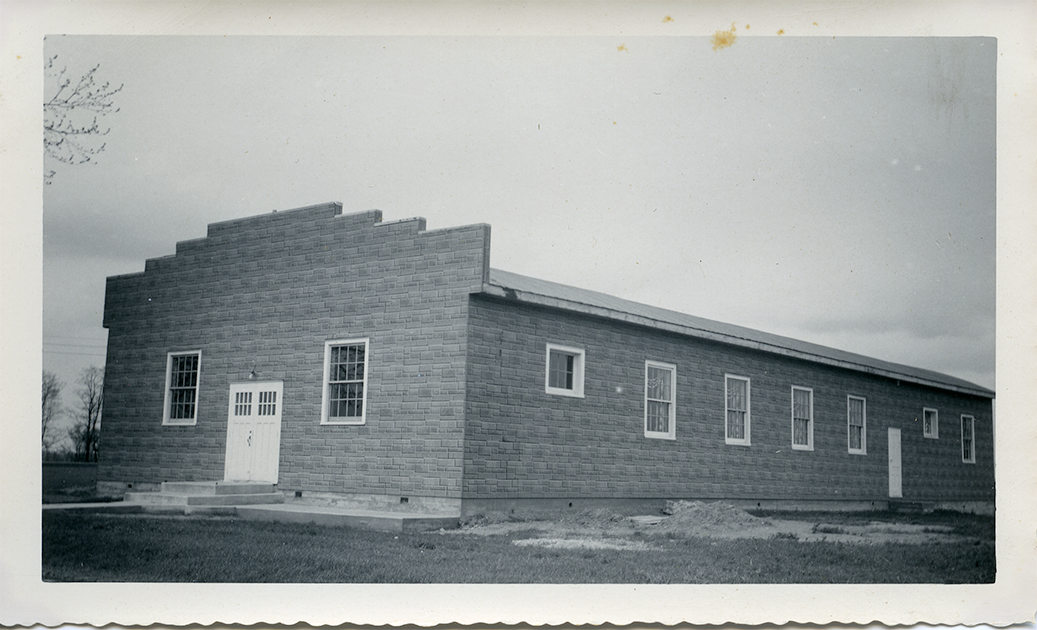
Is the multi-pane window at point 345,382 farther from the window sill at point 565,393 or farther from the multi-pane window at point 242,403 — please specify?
the window sill at point 565,393

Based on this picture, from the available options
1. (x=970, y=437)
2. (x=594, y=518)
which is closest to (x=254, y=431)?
(x=594, y=518)

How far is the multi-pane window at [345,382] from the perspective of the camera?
16.5 meters

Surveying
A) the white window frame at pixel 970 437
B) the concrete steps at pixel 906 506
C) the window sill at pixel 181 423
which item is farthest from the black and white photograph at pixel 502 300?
the white window frame at pixel 970 437

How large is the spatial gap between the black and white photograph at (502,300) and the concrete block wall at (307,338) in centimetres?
6

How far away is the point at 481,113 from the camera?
12.9 metres

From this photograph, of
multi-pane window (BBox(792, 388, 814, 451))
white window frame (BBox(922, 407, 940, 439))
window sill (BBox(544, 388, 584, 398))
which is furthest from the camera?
white window frame (BBox(922, 407, 940, 439))

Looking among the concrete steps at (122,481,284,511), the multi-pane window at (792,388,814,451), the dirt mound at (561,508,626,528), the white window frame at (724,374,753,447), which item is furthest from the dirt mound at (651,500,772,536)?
the concrete steps at (122,481,284,511)

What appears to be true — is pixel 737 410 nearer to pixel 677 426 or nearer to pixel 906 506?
pixel 677 426

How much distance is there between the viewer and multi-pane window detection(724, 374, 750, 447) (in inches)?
803

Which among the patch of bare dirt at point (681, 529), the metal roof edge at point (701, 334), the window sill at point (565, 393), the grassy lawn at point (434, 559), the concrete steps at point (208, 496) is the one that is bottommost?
the grassy lawn at point (434, 559)

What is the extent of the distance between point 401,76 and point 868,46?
5.50m

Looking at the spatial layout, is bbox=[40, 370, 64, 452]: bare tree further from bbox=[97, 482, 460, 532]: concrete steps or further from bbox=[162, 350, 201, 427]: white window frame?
bbox=[162, 350, 201, 427]: white window frame

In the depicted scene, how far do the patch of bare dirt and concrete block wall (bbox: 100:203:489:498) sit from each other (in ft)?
4.66
